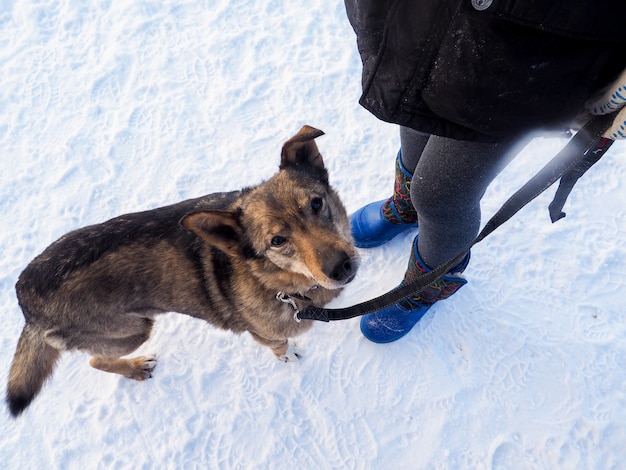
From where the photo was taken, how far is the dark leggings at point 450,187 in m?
1.74

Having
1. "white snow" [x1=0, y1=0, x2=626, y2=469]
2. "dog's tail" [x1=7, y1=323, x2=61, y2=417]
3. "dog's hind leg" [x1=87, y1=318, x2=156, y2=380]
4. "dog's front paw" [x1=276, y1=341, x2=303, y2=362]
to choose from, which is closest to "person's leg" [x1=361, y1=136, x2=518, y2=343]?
"white snow" [x1=0, y1=0, x2=626, y2=469]

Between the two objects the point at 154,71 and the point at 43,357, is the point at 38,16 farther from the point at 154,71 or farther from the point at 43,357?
the point at 43,357

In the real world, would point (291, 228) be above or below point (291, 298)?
above

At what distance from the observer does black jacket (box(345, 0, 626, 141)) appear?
112 cm

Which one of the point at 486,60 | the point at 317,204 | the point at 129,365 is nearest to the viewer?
the point at 486,60

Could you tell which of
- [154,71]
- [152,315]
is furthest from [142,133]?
[152,315]

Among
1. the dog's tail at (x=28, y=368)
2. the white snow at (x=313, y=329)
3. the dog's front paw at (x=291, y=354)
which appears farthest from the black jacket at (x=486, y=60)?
the dog's tail at (x=28, y=368)

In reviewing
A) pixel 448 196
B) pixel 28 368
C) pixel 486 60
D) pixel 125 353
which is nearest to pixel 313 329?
pixel 125 353

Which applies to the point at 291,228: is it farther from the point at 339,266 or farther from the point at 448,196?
the point at 448,196

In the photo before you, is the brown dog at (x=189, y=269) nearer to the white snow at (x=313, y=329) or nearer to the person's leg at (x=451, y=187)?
the person's leg at (x=451, y=187)

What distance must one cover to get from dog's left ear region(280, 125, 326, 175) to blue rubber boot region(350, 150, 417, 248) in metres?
0.84

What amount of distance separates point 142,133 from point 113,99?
0.64 metres

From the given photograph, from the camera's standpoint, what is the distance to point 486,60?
49.6 inches

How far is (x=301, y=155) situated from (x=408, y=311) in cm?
141
